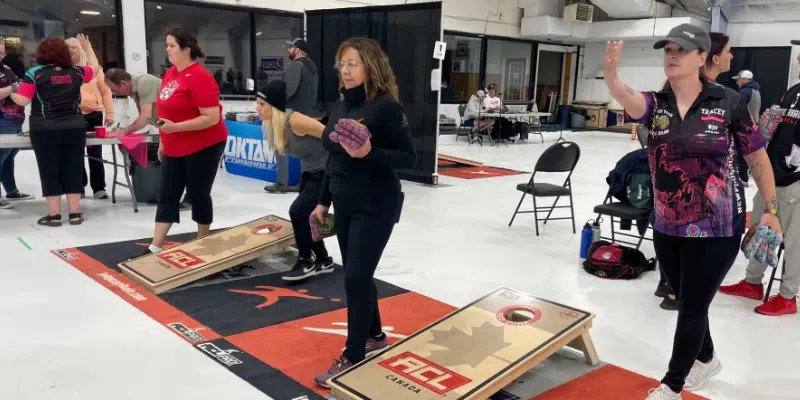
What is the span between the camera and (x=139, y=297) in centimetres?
364

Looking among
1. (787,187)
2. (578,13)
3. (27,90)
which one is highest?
(578,13)

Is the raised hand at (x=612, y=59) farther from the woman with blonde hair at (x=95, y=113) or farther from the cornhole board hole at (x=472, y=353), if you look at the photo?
the woman with blonde hair at (x=95, y=113)

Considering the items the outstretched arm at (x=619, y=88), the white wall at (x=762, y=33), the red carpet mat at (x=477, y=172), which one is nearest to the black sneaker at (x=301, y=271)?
the outstretched arm at (x=619, y=88)

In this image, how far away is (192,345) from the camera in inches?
119

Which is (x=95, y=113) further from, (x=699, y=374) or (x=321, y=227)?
(x=699, y=374)

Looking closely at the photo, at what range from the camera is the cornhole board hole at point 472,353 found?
238cm

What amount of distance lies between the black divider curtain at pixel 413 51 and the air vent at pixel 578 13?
902 centimetres

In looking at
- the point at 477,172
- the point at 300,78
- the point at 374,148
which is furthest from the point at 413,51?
the point at 374,148

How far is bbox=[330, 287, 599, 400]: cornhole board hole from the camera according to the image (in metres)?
2.38

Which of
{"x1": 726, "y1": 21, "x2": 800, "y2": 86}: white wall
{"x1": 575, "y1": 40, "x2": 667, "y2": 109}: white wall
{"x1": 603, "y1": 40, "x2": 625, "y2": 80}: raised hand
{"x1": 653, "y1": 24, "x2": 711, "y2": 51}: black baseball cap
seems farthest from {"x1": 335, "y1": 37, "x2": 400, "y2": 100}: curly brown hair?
{"x1": 726, "y1": 21, "x2": 800, "y2": 86}: white wall

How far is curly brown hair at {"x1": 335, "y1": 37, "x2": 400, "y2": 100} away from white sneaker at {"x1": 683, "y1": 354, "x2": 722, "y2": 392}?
169cm

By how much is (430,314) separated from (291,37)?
9.99 m

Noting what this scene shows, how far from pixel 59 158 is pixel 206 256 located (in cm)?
205

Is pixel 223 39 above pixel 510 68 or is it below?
above
